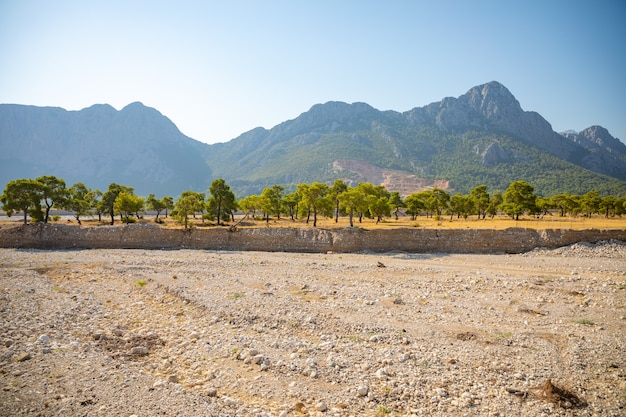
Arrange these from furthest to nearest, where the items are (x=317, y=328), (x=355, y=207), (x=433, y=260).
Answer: (x=355, y=207), (x=433, y=260), (x=317, y=328)

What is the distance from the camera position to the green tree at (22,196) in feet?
150

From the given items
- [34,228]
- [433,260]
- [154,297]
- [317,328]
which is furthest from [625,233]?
[34,228]

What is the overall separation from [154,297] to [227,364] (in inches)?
405

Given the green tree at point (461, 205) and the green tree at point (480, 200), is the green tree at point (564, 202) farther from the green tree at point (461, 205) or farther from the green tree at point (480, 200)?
the green tree at point (461, 205)

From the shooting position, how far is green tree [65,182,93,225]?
190 ft

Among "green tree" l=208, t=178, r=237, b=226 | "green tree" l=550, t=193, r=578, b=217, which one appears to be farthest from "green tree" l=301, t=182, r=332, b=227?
"green tree" l=550, t=193, r=578, b=217

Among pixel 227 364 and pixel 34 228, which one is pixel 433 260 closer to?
pixel 227 364

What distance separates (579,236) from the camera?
33125mm

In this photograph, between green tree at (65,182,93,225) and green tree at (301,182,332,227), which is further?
green tree at (65,182,93,225)

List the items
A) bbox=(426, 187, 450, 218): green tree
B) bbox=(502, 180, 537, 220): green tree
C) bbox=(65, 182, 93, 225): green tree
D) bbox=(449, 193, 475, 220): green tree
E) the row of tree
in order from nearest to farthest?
the row of tree → bbox=(65, 182, 93, 225): green tree → bbox=(502, 180, 537, 220): green tree → bbox=(449, 193, 475, 220): green tree → bbox=(426, 187, 450, 218): green tree

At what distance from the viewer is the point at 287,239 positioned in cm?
3944

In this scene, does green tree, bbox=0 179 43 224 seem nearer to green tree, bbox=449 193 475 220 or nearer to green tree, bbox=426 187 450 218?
green tree, bbox=426 187 450 218

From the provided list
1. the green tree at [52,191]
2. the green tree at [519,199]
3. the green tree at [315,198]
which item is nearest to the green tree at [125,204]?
the green tree at [52,191]

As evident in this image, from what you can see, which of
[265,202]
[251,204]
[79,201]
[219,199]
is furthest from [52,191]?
[265,202]
